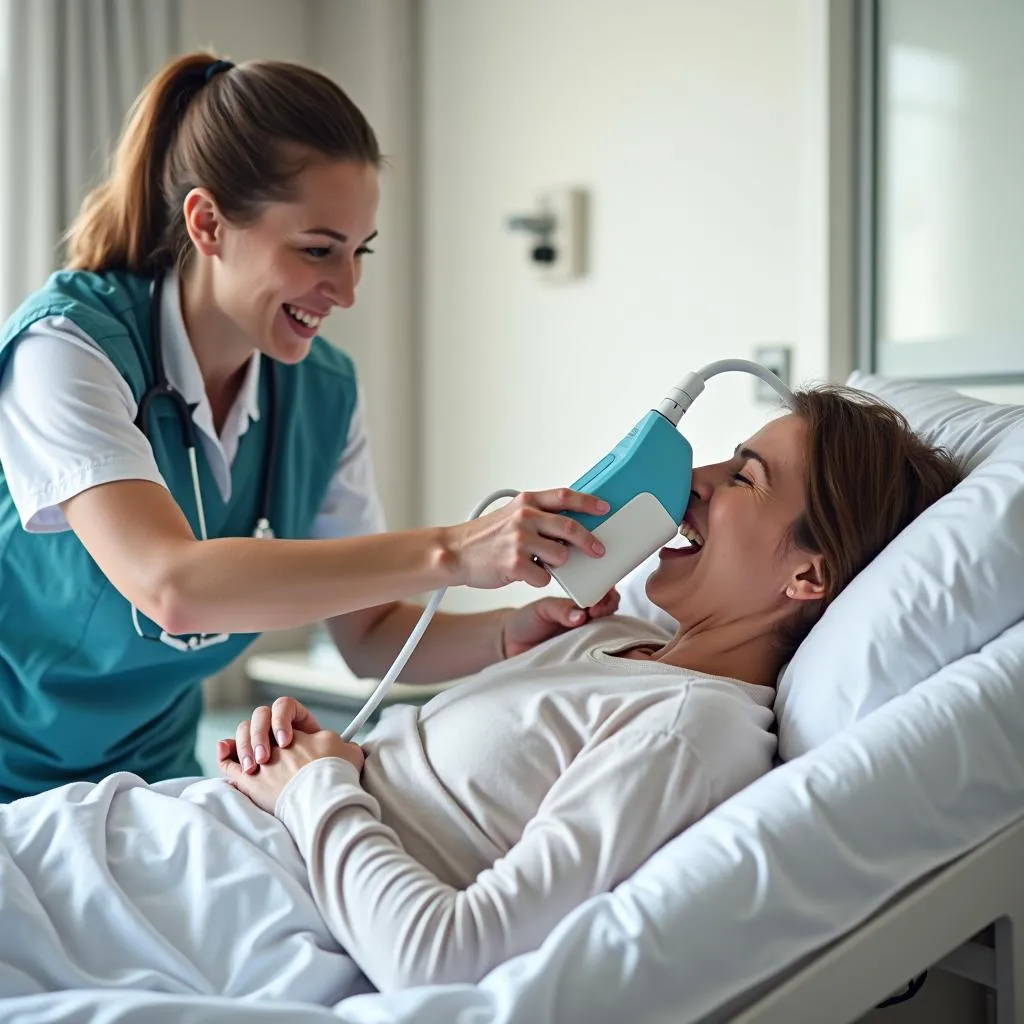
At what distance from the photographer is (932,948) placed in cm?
97

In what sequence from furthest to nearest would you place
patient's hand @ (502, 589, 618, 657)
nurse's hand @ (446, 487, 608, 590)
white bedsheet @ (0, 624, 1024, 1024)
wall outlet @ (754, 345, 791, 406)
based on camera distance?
wall outlet @ (754, 345, 791, 406), patient's hand @ (502, 589, 618, 657), nurse's hand @ (446, 487, 608, 590), white bedsheet @ (0, 624, 1024, 1024)

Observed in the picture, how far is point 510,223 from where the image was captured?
121 inches

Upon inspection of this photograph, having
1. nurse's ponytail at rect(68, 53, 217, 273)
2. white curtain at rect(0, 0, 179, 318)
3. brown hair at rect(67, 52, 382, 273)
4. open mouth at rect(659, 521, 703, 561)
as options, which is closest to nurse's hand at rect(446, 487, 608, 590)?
open mouth at rect(659, 521, 703, 561)

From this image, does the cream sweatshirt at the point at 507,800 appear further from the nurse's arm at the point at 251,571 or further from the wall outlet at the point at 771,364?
the wall outlet at the point at 771,364

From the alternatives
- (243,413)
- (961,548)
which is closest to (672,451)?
(961,548)

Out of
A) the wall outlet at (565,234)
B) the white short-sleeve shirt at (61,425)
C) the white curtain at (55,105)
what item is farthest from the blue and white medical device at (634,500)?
the white curtain at (55,105)

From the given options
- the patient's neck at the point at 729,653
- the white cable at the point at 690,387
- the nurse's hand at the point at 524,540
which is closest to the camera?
the nurse's hand at the point at 524,540

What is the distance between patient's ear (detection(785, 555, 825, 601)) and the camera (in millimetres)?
1286

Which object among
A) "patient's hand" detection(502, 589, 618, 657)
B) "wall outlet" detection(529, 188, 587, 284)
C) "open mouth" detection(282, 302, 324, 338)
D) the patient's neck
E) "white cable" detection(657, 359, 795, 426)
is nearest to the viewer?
"white cable" detection(657, 359, 795, 426)

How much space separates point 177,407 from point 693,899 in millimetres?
962

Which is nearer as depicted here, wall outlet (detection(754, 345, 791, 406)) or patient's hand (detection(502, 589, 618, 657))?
patient's hand (detection(502, 589, 618, 657))

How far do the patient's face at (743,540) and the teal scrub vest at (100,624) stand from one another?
61cm

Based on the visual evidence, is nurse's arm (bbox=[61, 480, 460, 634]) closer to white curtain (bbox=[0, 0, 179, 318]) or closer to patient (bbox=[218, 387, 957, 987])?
patient (bbox=[218, 387, 957, 987])

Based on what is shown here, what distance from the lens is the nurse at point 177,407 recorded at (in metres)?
1.32
